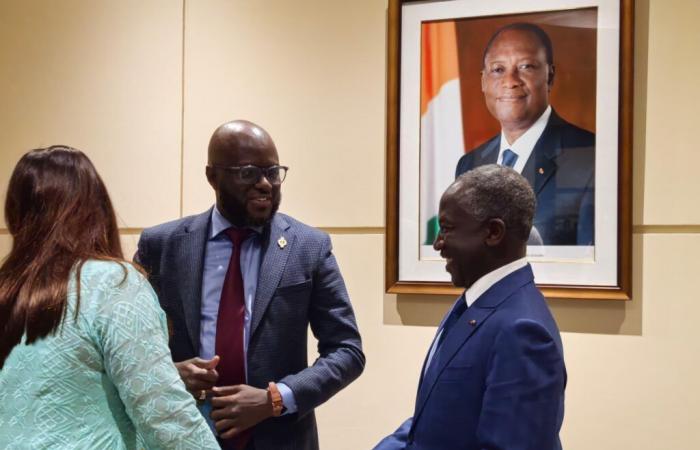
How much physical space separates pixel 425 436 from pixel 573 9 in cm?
157

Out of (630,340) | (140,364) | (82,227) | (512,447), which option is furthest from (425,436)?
(630,340)

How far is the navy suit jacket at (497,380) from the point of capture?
4.41 ft

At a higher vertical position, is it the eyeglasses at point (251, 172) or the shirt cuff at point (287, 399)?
the eyeglasses at point (251, 172)

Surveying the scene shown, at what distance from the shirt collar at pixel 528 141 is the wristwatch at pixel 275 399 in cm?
112

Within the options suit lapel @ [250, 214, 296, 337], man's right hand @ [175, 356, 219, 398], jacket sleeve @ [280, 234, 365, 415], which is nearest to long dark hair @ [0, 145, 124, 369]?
man's right hand @ [175, 356, 219, 398]

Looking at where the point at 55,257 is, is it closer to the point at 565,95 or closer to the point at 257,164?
the point at 257,164

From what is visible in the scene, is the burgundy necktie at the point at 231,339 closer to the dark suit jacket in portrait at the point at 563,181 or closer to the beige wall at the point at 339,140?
the beige wall at the point at 339,140

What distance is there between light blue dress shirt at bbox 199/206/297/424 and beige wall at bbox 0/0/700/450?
0.76 meters

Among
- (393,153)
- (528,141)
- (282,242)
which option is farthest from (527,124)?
(282,242)

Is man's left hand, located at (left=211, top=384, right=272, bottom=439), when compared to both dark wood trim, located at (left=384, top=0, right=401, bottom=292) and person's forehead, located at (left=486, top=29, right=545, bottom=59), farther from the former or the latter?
person's forehead, located at (left=486, top=29, right=545, bottom=59)

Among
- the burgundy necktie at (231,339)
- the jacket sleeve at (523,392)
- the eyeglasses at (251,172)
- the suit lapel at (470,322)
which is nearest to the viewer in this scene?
the jacket sleeve at (523,392)

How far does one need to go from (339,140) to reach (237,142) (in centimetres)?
80

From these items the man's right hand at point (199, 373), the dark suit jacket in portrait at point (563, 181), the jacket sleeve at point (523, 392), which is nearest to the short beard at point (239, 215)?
the man's right hand at point (199, 373)

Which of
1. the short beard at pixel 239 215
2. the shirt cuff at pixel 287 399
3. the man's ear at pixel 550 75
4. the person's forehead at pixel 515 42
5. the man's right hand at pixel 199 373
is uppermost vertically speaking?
the person's forehead at pixel 515 42
